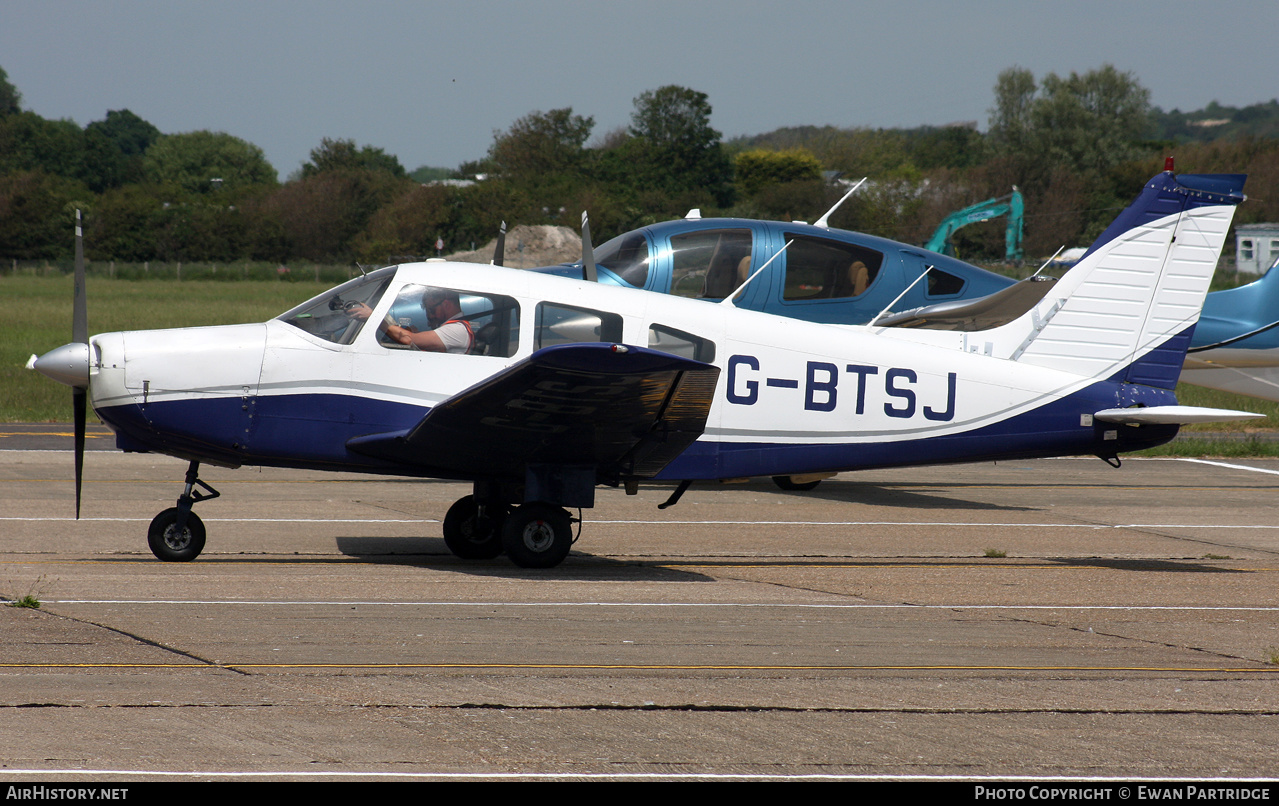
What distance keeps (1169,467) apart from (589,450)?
38.3 feet

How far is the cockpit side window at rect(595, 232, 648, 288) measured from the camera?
13797 mm

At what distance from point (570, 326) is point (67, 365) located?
3.43 meters

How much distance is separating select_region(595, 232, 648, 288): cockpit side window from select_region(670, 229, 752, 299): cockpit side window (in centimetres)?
34

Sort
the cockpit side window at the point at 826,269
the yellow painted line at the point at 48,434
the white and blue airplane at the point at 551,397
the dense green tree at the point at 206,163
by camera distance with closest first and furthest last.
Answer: the white and blue airplane at the point at 551,397 → the cockpit side window at the point at 826,269 → the yellow painted line at the point at 48,434 → the dense green tree at the point at 206,163

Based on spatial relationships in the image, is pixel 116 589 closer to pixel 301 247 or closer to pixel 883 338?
pixel 883 338

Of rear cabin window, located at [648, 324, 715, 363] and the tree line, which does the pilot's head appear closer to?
rear cabin window, located at [648, 324, 715, 363]

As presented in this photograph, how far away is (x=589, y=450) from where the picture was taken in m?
8.76

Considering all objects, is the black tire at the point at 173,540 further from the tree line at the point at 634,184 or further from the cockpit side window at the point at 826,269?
the tree line at the point at 634,184

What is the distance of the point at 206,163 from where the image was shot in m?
144

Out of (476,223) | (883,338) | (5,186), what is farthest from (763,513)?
(5,186)

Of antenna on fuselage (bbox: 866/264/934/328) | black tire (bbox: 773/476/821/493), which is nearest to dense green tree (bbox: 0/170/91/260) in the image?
black tire (bbox: 773/476/821/493)

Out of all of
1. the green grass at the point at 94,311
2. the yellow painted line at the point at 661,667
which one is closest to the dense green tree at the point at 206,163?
the green grass at the point at 94,311

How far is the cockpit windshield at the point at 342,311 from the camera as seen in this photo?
8.78 m

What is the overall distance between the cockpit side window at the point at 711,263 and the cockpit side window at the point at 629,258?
0.34m
